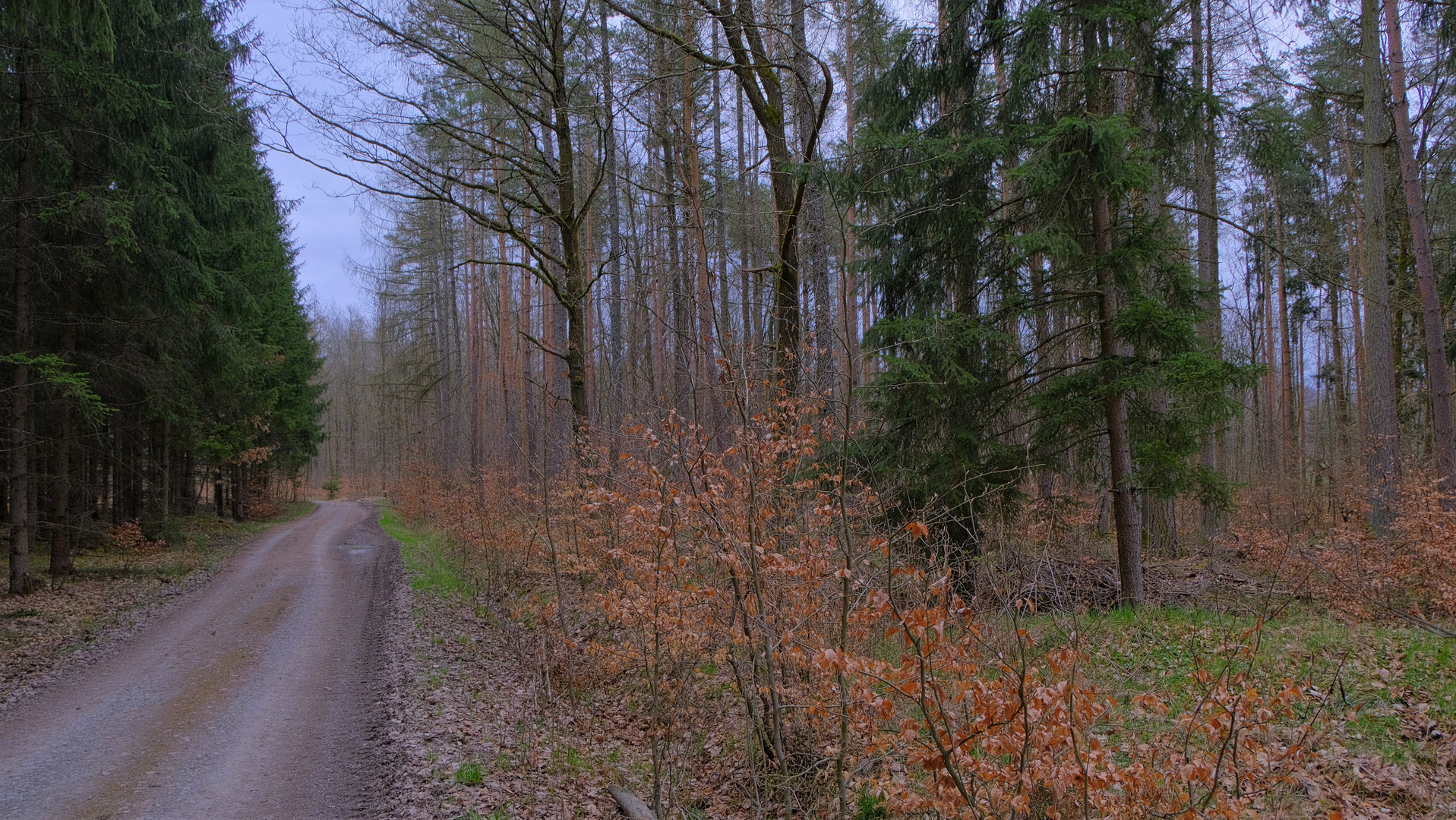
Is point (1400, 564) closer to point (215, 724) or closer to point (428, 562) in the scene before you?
point (215, 724)

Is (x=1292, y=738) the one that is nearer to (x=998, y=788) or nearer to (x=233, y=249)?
(x=998, y=788)

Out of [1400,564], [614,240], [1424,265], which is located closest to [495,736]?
[1400,564]

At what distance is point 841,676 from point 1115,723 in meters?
1.78

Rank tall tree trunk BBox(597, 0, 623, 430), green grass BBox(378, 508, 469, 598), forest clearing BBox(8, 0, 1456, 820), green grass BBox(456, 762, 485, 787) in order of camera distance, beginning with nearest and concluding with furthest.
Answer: forest clearing BBox(8, 0, 1456, 820), green grass BBox(456, 762, 485, 787), green grass BBox(378, 508, 469, 598), tall tree trunk BBox(597, 0, 623, 430)

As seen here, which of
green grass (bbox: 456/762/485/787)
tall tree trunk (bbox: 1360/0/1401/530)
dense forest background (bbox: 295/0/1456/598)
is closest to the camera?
green grass (bbox: 456/762/485/787)

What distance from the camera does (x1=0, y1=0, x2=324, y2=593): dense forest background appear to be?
1010 cm

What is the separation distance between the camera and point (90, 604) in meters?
10.7

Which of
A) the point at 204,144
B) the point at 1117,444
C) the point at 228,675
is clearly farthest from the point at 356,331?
the point at 1117,444

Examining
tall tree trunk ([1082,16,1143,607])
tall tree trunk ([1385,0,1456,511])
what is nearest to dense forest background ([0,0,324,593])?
tall tree trunk ([1082,16,1143,607])

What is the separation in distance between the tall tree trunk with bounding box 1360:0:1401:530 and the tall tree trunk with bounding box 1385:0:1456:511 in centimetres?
39

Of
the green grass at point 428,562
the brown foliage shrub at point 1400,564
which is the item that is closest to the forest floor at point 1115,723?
the brown foliage shrub at point 1400,564

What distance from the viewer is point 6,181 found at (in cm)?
1046

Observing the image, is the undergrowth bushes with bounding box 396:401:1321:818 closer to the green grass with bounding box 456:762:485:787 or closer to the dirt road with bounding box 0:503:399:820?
the green grass with bounding box 456:762:485:787

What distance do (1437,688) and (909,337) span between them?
5.18 metres
